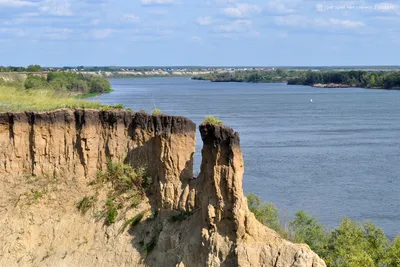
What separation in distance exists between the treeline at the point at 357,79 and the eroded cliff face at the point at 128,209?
129926mm

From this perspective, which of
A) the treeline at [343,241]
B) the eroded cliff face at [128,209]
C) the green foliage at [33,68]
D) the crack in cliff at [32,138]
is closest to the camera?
the eroded cliff face at [128,209]

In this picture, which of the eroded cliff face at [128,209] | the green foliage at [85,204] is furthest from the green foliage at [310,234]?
the green foliage at [85,204]

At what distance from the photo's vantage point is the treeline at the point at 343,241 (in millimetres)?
19703

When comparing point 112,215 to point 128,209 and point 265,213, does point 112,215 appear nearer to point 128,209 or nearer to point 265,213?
point 128,209

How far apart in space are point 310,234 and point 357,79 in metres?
144

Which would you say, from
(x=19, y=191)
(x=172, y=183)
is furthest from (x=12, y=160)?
(x=172, y=183)

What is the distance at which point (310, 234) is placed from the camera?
2286cm

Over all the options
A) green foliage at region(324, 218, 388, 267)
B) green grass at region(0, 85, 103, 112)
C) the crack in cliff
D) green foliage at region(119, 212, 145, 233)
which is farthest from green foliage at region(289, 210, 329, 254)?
the crack in cliff

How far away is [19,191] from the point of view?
805 inches

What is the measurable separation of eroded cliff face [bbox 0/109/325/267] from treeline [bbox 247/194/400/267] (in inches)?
151

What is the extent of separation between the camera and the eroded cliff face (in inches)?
619

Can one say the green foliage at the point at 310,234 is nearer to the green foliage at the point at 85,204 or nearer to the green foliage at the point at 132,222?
the green foliage at the point at 132,222

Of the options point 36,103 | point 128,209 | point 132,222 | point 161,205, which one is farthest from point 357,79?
point 132,222

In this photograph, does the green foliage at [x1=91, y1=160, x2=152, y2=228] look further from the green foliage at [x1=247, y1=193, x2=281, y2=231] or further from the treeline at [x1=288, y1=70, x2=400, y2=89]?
the treeline at [x1=288, y1=70, x2=400, y2=89]
